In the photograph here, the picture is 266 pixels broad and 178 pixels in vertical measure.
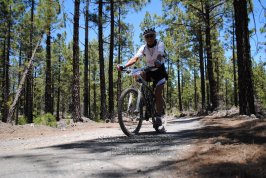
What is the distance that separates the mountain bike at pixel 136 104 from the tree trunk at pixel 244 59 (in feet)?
18.8

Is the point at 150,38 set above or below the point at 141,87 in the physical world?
above

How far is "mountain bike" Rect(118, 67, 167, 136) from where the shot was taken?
260 inches

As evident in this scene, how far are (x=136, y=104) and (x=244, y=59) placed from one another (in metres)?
6.50

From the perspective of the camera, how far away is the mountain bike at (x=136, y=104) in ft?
21.7

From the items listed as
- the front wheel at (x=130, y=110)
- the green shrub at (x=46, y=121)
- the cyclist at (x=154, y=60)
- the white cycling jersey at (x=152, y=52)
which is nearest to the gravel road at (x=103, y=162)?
the front wheel at (x=130, y=110)

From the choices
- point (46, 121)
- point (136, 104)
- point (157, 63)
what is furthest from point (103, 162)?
point (46, 121)

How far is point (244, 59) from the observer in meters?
11.8

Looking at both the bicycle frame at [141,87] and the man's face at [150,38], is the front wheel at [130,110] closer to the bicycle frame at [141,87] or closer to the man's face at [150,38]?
the bicycle frame at [141,87]

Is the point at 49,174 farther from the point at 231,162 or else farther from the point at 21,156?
the point at 231,162

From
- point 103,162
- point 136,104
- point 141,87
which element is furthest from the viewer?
point 141,87

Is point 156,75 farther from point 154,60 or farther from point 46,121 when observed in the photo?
point 46,121

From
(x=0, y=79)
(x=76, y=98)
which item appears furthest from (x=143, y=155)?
(x=0, y=79)

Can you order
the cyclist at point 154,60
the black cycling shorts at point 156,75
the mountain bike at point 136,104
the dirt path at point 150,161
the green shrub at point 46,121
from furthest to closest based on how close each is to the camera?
the green shrub at point 46,121
the black cycling shorts at point 156,75
the cyclist at point 154,60
the mountain bike at point 136,104
the dirt path at point 150,161

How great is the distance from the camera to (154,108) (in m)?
7.19
